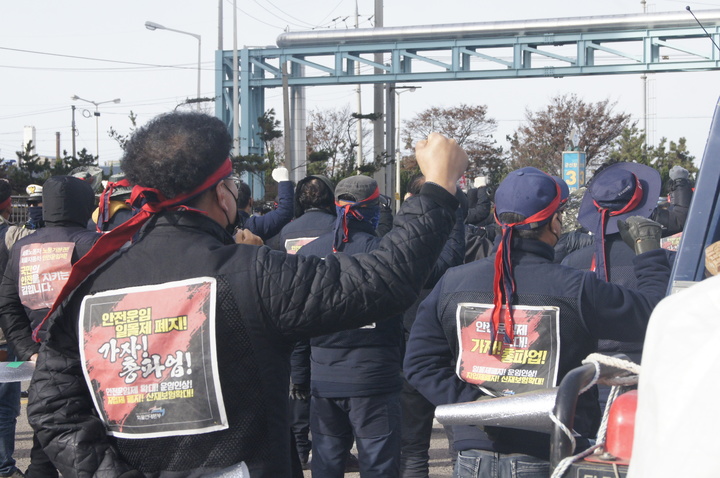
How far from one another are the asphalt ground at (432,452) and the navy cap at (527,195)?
3120mm

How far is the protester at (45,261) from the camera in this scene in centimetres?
467

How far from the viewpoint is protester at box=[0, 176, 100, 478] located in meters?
4.67

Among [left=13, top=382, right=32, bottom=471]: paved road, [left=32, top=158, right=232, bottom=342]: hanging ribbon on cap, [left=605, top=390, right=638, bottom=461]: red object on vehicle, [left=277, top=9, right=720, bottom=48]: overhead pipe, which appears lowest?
[left=13, top=382, right=32, bottom=471]: paved road

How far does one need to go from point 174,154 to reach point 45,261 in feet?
9.51

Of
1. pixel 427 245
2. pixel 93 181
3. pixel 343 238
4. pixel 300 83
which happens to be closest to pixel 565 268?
pixel 427 245

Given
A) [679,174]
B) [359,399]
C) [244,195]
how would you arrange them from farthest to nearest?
[244,195] → [679,174] → [359,399]

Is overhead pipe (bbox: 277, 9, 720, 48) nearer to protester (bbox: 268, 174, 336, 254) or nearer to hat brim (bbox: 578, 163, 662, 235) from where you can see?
protester (bbox: 268, 174, 336, 254)

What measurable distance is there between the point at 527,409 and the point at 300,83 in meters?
24.9

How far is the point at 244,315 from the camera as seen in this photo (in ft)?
6.66

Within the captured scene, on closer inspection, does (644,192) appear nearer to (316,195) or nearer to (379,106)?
(316,195)

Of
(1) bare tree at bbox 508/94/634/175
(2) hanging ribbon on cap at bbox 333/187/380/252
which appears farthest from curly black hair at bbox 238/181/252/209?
(1) bare tree at bbox 508/94/634/175

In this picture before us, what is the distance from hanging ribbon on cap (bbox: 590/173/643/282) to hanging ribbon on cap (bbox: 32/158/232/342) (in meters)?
2.20

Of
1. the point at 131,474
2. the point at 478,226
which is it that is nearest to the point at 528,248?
the point at 131,474

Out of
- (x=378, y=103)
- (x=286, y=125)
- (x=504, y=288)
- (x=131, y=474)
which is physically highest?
(x=378, y=103)
